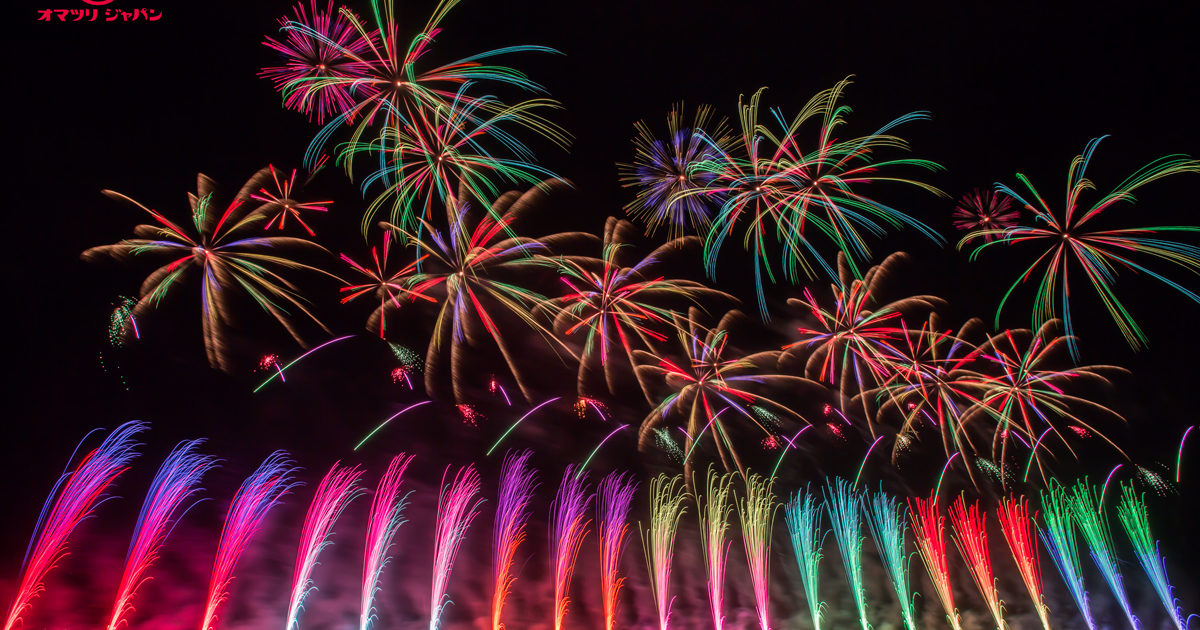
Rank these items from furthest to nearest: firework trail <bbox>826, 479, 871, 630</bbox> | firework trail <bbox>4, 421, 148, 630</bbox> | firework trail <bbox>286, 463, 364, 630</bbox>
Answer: firework trail <bbox>826, 479, 871, 630</bbox> → firework trail <bbox>286, 463, 364, 630</bbox> → firework trail <bbox>4, 421, 148, 630</bbox>

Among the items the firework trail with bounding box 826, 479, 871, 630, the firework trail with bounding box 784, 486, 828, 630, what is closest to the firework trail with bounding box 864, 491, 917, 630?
the firework trail with bounding box 826, 479, 871, 630

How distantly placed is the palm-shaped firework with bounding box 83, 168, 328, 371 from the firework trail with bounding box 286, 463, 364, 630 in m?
3.90

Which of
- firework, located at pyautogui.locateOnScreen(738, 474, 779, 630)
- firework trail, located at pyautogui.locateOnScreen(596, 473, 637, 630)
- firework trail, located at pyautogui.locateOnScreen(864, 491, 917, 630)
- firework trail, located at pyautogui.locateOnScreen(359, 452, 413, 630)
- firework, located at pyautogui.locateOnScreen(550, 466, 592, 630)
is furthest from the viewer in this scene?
A: firework trail, located at pyautogui.locateOnScreen(864, 491, 917, 630)

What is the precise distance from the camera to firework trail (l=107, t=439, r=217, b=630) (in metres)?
12.6

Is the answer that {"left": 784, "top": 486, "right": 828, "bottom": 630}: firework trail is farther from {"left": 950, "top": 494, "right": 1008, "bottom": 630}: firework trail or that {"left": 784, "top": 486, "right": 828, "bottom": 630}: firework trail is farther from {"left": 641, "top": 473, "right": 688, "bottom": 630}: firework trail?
{"left": 950, "top": 494, "right": 1008, "bottom": 630}: firework trail

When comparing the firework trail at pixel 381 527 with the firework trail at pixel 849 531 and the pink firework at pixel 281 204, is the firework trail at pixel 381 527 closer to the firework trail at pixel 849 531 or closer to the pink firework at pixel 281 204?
the pink firework at pixel 281 204

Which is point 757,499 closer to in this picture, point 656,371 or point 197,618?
point 656,371

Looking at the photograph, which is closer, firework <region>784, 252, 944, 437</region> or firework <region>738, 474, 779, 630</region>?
firework <region>784, 252, 944, 437</region>

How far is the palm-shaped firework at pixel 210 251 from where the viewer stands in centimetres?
1395

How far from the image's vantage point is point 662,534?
60.0 feet

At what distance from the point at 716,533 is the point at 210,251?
51.5 feet

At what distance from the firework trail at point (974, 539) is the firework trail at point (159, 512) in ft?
76.3

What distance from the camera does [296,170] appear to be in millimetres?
15297

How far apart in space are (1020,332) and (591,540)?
14916 millimetres
